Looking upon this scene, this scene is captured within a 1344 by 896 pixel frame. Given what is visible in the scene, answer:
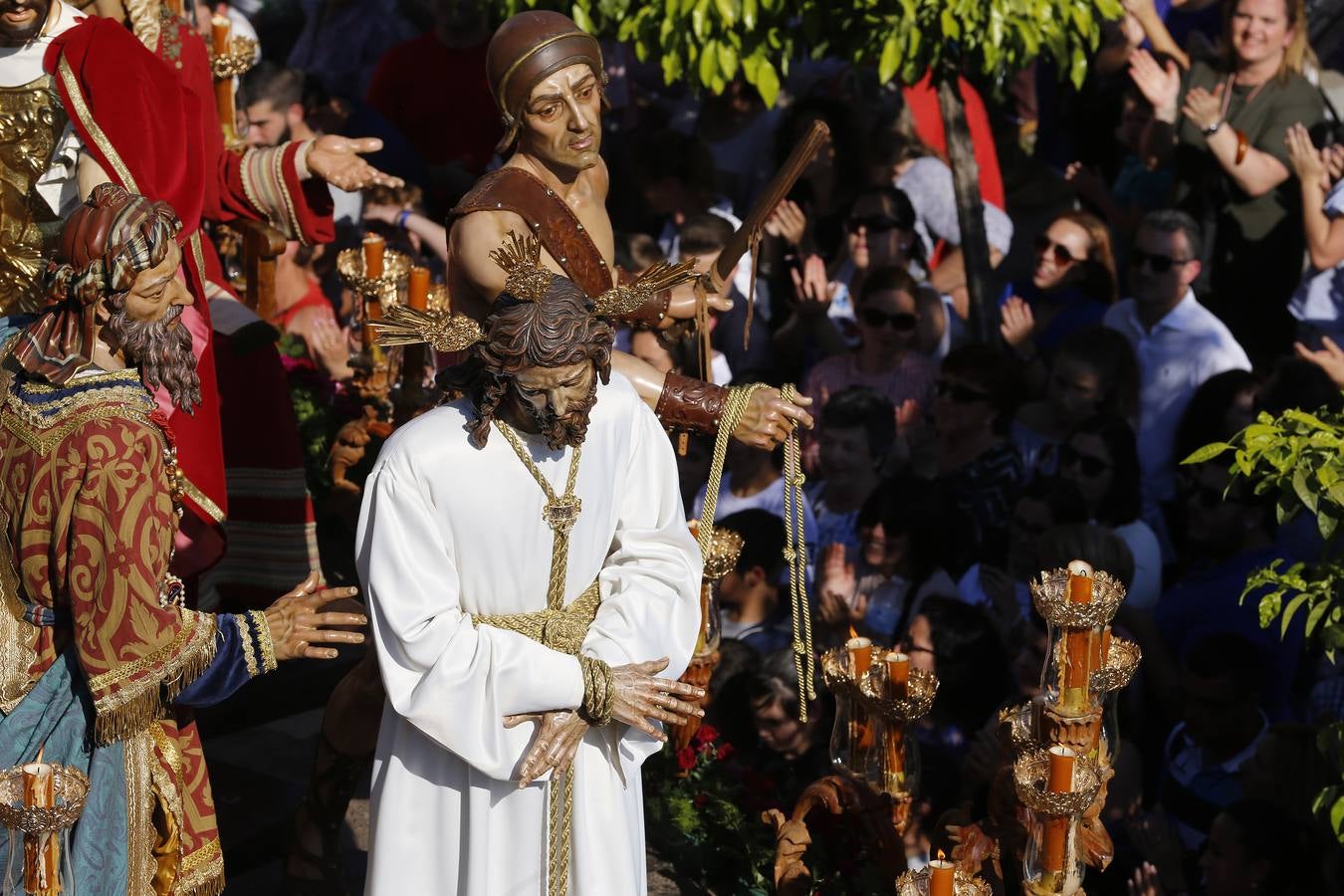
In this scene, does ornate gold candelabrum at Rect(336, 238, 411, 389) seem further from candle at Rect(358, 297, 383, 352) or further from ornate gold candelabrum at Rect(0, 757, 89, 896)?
ornate gold candelabrum at Rect(0, 757, 89, 896)

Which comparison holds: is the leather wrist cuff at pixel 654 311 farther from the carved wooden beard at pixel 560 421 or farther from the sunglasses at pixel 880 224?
the sunglasses at pixel 880 224

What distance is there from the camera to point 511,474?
14.0 feet

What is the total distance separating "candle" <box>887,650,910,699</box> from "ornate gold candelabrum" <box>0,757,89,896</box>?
1986mm

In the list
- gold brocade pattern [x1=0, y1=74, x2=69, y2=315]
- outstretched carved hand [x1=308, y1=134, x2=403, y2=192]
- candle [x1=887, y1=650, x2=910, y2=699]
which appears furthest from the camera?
outstretched carved hand [x1=308, y1=134, x2=403, y2=192]

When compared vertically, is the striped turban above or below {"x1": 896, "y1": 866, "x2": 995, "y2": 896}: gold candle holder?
above

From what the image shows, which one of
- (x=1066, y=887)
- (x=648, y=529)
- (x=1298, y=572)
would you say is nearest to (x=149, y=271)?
(x=648, y=529)

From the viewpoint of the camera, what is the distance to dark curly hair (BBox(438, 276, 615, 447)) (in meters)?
4.12

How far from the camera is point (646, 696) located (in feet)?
14.1

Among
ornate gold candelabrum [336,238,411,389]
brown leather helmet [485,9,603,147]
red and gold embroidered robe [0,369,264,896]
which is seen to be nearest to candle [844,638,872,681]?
red and gold embroidered robe [0,369,264,896]

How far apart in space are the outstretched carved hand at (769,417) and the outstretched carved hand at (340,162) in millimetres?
1511

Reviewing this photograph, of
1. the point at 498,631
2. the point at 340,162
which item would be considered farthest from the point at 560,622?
the point at 340,162

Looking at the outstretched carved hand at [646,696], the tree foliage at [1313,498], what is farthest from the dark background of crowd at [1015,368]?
the outstretched carved hand at [646,696]

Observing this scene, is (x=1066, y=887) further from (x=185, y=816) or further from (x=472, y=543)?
(x=185, y=816)

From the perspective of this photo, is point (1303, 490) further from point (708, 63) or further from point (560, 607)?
point (708, 63)
